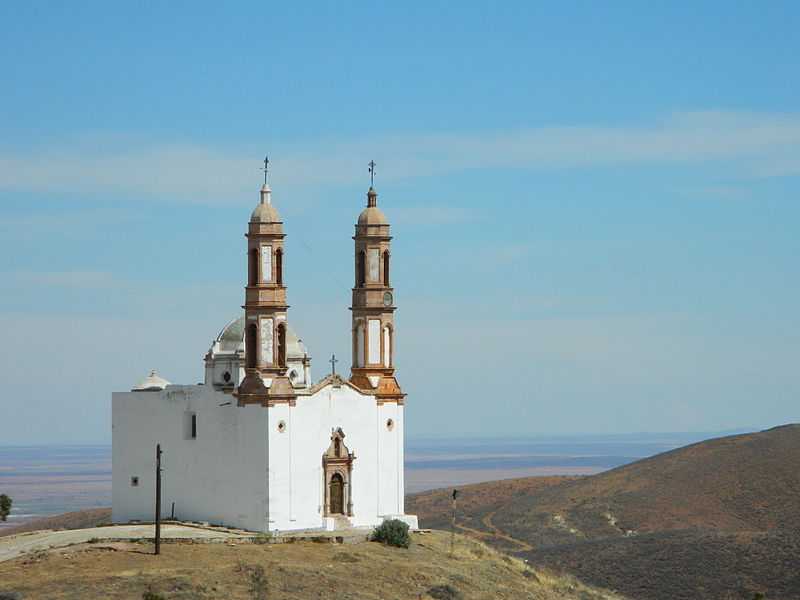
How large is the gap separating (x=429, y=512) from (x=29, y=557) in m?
→ 49.1

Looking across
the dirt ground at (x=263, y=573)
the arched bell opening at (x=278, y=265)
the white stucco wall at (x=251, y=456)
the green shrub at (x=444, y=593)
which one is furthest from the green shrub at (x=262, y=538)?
the arched bell opening at (x=278, y=265)

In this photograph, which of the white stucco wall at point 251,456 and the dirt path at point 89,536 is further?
the white stucco wall at point 251,456

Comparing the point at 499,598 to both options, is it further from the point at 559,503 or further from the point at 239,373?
the point at 559,503

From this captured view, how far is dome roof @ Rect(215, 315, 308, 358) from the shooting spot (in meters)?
62.9

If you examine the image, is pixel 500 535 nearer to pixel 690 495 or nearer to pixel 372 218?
pixel 690 495

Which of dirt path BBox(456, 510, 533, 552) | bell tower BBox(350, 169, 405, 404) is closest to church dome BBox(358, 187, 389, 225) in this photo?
bell tower BBox(350, 169, 405, 404)

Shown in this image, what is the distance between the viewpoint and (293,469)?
194ft

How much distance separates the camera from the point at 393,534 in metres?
58.6

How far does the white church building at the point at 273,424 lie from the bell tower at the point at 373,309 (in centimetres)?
5

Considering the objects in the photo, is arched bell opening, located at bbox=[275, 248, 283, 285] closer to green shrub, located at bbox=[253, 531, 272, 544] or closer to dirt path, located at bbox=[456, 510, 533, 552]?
green shrub, located at bbox=[253, 531, 272, 544]

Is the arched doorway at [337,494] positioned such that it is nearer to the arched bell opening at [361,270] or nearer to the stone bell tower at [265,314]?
the stone bell tower at [265,314]

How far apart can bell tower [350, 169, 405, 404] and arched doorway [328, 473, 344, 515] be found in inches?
142

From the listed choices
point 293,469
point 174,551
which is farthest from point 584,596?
point 174,551

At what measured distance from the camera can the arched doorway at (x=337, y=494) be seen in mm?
60969
